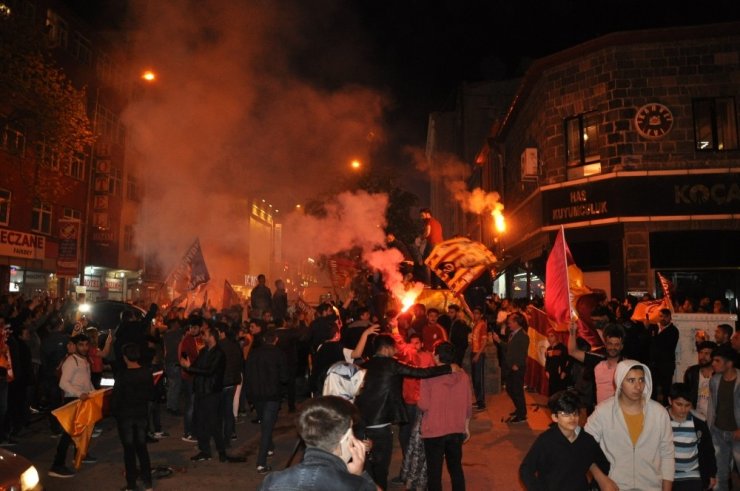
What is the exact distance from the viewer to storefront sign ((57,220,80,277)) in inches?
761

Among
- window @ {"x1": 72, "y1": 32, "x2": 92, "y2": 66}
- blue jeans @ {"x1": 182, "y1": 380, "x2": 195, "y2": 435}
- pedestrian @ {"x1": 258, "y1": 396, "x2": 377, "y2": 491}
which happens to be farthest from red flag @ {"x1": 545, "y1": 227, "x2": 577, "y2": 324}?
window @ {"x1": 72, "y1": 32, "x2": 92, "y2": 66}

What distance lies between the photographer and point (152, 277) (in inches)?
1321

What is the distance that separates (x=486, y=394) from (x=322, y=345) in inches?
179

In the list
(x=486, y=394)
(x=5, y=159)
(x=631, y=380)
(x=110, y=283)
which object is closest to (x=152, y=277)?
(x=110, y=283)

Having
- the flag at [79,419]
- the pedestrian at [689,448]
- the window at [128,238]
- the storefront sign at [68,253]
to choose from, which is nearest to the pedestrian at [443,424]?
the pedestrian at [689,448]

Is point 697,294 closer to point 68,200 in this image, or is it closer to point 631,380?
point 631,380

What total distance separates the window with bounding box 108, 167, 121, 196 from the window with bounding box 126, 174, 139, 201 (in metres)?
0.80

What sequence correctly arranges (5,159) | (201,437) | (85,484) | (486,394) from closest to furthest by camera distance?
A: 1. (85,484)
2. (201,437)
3. (486,394)
4. (5,159)

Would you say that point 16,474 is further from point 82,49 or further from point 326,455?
point 82,49

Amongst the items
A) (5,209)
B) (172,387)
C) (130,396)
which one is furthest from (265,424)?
(5,209)

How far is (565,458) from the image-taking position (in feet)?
12.0

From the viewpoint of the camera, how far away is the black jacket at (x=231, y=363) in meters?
8.02

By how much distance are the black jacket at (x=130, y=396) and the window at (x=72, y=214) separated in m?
23.1

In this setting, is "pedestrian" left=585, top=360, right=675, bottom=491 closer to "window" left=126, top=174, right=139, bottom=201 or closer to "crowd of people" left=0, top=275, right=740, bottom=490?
"crowd of people" left=0, top=275, right=740, bottom=490
